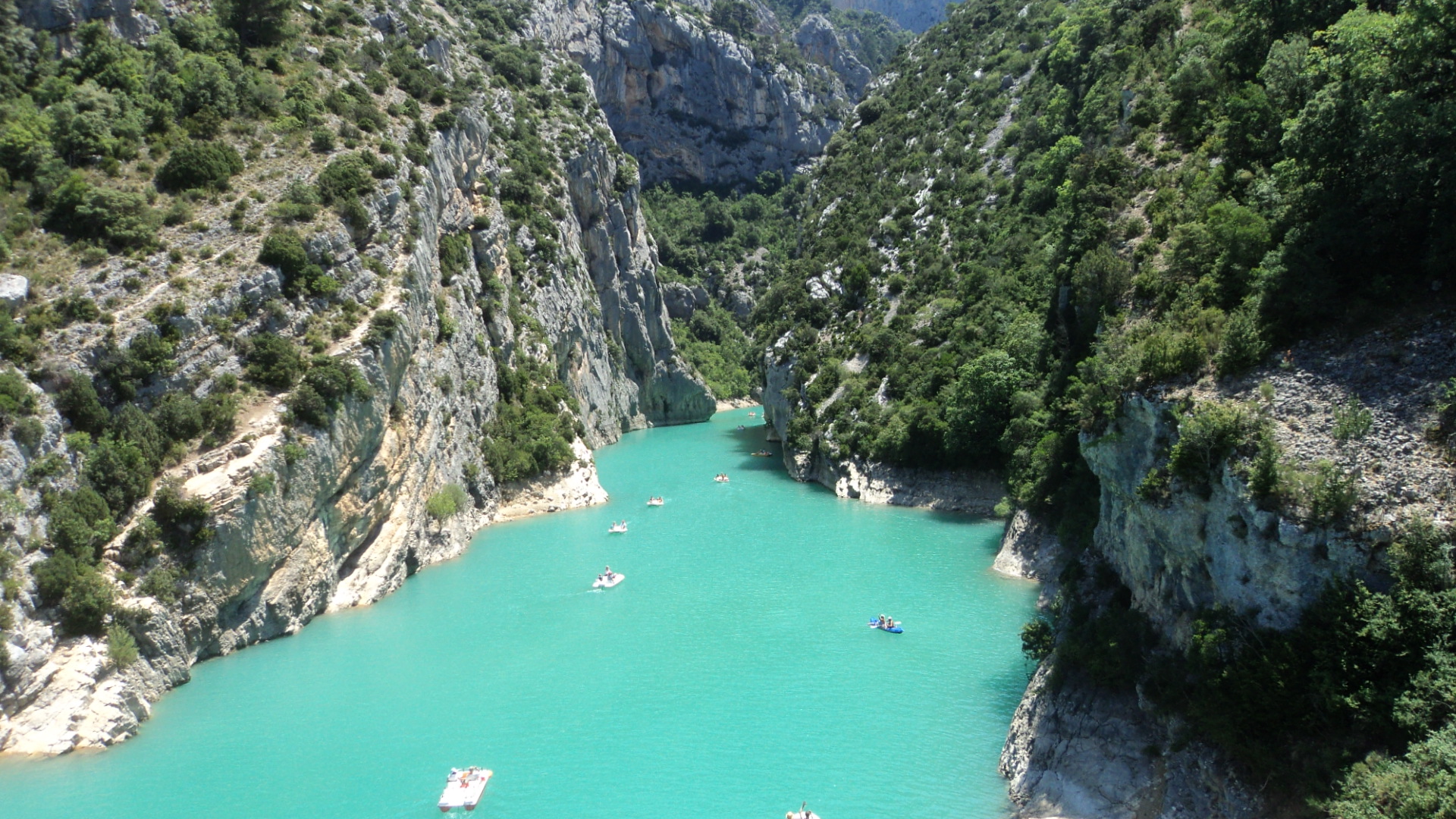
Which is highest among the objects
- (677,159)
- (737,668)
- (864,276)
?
(677,159)

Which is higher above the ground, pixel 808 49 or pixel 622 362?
pixel 808 49

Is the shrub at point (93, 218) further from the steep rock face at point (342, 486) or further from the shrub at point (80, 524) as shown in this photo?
the shrub at point (80, 524)

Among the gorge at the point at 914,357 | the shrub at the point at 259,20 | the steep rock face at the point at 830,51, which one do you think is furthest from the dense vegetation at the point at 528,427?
the steep rock face at the point at 830,51

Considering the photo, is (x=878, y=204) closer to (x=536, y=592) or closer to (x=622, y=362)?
(x=622, y=362)

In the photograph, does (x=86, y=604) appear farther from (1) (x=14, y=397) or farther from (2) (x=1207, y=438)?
(2) (x=1207, y=438)

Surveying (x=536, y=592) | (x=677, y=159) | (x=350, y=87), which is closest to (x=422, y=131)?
(x=350, y=87)

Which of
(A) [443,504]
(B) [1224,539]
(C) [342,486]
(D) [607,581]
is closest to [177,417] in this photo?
(C) [342,486]
